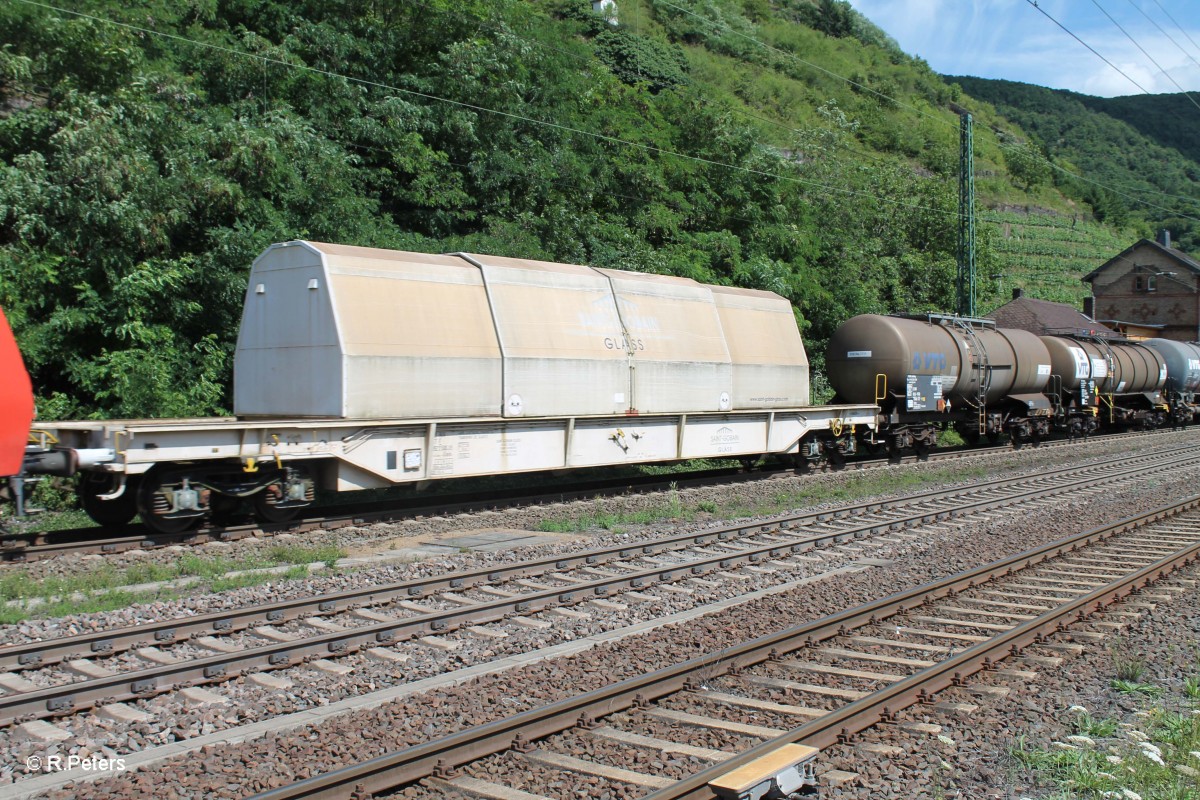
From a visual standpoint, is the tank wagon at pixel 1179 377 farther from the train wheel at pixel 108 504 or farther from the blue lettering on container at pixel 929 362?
the train wheel at pixel 108 504

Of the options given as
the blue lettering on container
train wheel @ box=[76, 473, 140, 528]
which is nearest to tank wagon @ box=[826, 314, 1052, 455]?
the blue lettering on container

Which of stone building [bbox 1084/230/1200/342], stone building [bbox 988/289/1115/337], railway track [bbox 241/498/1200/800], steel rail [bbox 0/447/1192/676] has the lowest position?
railway track [bbox 241/498/1200/800]

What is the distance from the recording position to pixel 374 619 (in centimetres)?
795

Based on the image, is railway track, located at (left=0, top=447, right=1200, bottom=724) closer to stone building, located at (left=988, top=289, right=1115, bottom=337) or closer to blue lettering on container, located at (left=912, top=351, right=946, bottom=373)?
blue lettering on container, located at (left=912, top=351, right=946, bottom=373)

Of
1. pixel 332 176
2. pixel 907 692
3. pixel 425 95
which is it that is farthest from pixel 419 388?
pixel 425 95

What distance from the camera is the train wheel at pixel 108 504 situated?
1133 cm

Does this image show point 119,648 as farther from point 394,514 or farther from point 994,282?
point 994,282

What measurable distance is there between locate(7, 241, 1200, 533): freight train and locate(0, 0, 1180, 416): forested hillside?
5394 millimetres

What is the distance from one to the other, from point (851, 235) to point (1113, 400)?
11.5m

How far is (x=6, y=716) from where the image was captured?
5523 millimetres

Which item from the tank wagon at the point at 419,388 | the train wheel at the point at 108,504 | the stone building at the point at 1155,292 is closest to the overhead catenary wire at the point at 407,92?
the tank wagon at the point at 419,388

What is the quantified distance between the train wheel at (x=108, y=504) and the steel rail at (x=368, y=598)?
169 inches

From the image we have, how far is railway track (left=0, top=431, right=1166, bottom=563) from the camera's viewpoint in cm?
1050

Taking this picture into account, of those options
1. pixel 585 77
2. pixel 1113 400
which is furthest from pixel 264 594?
pixel 1113 400
